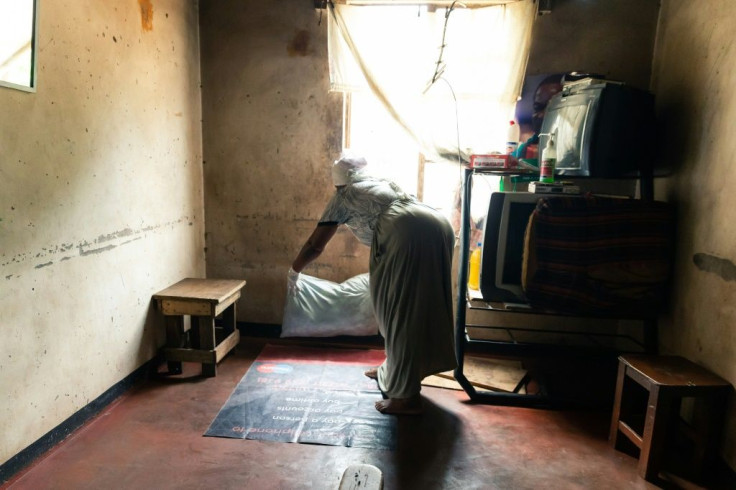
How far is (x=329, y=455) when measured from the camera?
6.61 ft

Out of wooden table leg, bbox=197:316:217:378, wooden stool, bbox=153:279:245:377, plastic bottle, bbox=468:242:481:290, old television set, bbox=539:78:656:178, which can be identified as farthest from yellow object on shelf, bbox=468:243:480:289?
wooden table leg, bbox=197:316:217:378

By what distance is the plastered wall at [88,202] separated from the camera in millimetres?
1800

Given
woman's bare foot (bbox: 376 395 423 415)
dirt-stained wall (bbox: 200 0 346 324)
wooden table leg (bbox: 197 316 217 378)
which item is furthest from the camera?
dirt-stained wall (bbox: 200 0 346 324)

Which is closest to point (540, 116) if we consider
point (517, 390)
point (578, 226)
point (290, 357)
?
point (578, 226)

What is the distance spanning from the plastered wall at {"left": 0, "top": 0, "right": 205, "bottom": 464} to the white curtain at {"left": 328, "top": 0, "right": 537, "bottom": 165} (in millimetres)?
Result: 1122

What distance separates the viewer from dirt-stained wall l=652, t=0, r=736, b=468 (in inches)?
76.9

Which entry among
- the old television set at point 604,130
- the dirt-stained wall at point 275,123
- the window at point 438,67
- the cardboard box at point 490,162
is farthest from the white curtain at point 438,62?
the old television set at point 604,130

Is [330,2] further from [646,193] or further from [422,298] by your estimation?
[646,193]

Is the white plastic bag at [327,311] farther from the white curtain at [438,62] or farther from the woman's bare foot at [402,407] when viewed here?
the white curtain at [438,62]

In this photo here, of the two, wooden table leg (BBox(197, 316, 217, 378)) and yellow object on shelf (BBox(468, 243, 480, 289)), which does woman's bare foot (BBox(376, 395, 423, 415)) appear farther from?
wooden table leg (BBox(197, 316, 217, 378))

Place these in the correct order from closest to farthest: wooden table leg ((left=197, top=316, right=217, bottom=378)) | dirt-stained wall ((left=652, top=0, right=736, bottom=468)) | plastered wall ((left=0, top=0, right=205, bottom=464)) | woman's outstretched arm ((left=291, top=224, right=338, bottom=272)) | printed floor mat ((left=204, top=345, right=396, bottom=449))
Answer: plastered wall ((left=0, top=0, right=205, bottom=464)), dirt-stained wall ((left=652, top=0, right=736, bottom=468)), printed floor mat ((left=204, top=345, right=396, bottom=449)), woman's outstretched arm ((left=291, top=224, right=338, bottom=272)), wooden table leg ((left=197, top=316, right=217, bottom=378))

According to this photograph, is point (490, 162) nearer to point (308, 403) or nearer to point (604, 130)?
point (604, 130)

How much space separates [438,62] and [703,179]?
1.54 meters

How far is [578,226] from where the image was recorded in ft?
7.15
